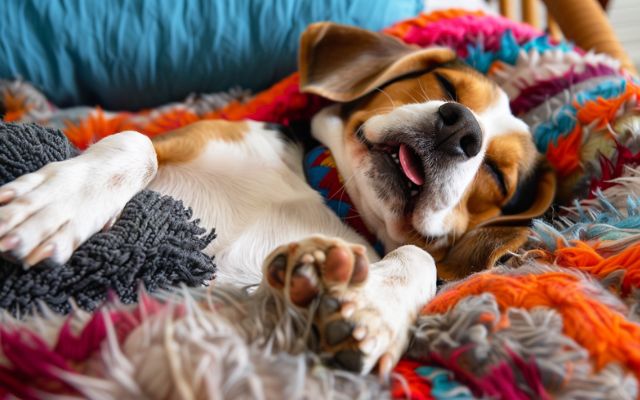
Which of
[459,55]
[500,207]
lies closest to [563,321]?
[500,207]

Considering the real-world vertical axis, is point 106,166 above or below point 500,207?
above

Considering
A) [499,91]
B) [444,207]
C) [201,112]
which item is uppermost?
[499,91]

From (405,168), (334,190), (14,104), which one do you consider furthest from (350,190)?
(14,104)

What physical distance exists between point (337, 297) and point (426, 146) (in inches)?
24.9

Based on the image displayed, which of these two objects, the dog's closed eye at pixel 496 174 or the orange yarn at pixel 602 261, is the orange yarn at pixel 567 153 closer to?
the dog's closed eye at pixel 496 174

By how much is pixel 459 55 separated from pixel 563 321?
4.47 feet

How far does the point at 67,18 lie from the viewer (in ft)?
5.89

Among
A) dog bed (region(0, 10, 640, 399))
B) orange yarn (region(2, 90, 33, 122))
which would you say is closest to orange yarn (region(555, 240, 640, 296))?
dog bed (region(0, 10, 640, 399))

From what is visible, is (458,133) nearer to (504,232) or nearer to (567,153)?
(504,232)

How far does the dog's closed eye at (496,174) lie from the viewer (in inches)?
59.1

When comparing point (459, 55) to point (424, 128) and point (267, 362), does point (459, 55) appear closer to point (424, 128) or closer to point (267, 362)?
point (424, 128)

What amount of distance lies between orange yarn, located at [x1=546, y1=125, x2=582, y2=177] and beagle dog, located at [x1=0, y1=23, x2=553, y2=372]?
0.05 meters

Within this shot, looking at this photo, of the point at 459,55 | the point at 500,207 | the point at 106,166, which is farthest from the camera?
the point at 459,55

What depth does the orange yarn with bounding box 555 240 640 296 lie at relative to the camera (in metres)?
0.91
